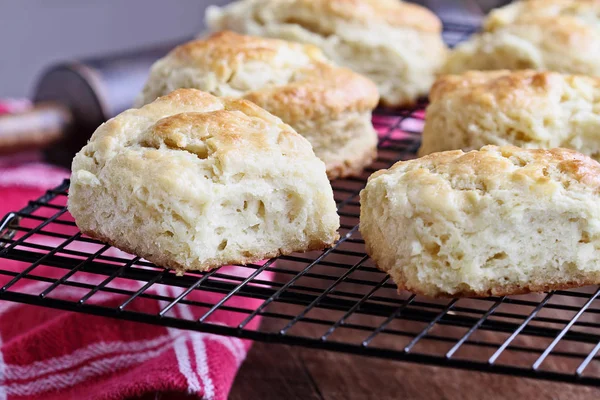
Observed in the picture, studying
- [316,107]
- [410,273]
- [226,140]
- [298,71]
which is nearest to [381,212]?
[410,273]

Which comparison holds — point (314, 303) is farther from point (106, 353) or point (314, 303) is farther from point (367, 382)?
point (106, 353)

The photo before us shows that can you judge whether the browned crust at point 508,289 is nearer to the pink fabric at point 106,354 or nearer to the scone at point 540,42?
the pink fabric at point 106,354

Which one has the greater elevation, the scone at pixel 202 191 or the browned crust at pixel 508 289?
the scone at pixel 202 191

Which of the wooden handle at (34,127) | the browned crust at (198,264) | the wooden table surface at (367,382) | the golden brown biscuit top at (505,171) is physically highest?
the golden brown biscuit top at (505,171)

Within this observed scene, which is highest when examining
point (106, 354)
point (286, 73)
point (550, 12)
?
point (286, 73)

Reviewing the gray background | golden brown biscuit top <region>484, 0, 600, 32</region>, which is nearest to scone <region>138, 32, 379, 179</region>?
golden brown biscuit top <region>484, 0, 600, 32</region>

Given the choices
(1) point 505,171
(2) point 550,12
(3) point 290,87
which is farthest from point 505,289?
(2) point 550,12

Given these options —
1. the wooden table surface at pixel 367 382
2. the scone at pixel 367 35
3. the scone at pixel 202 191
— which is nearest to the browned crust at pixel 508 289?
the scone at pixel 202 191
